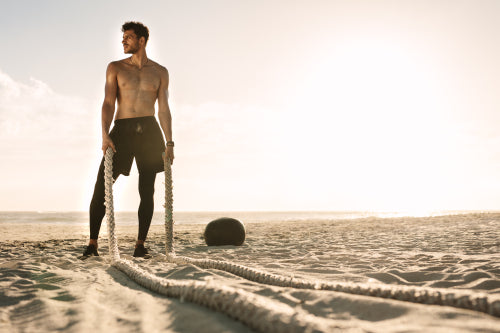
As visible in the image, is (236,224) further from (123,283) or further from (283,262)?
(123,283)

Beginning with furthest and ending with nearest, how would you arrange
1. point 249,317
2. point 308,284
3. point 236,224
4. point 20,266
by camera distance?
point 236,224 → point 20,266 → point 308,284 → point 249,317

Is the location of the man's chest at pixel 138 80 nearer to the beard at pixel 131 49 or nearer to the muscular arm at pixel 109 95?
the muscular arm at pixel 109 95

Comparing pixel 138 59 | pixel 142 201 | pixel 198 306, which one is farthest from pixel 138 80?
pixel 198 306

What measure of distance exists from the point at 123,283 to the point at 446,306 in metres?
2.03

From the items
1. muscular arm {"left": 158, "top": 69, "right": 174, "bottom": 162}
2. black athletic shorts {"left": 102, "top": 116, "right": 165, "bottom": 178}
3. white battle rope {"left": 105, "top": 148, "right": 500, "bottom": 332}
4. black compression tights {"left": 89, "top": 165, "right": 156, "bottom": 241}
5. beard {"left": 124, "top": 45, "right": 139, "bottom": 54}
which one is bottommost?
white battle rope {"left": 105, "top": 148, "right": 500, "bottom": 332}

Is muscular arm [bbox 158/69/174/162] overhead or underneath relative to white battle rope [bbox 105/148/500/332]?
overhead

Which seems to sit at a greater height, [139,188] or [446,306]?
[139,188]

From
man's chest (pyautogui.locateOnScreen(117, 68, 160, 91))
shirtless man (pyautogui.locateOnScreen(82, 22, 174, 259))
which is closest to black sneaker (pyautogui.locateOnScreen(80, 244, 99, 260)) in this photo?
shirtless man (pyautogui.locateOnScreen(82, 22, 174, 259))

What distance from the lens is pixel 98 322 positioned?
1.60 meters

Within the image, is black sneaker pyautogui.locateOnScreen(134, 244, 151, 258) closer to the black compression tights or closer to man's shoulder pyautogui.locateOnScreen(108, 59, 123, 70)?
the black compression tights

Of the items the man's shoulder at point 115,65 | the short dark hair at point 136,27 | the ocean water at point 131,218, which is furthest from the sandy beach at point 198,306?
the ocean water at point 131,218

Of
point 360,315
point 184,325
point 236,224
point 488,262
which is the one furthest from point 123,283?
point 236,224

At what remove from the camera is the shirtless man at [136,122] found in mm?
4039

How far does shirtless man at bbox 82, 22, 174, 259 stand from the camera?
4.04 metres
